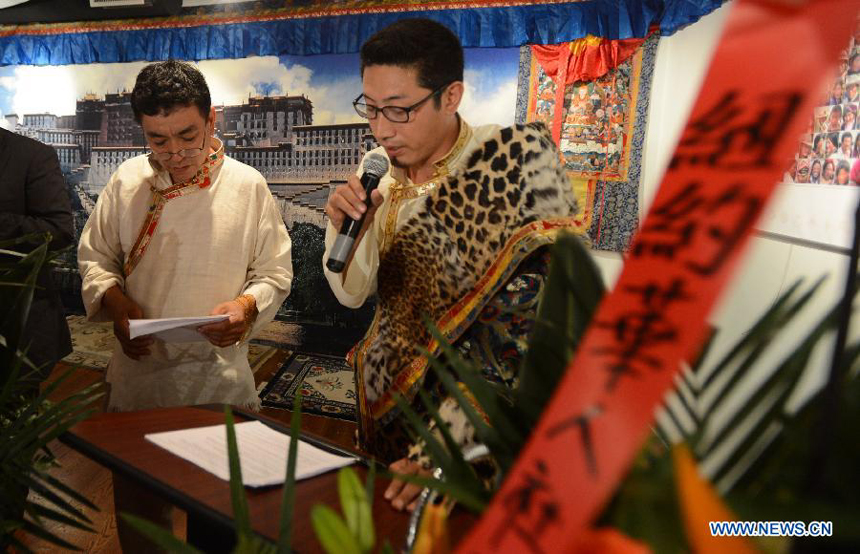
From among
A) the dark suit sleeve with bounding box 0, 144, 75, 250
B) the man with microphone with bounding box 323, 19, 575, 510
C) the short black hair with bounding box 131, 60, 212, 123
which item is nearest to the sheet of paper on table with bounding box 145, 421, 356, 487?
the man with microphone with bounding box 323, 19, 575, 510

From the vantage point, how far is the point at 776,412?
33cm

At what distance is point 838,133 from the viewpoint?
6.97 feet

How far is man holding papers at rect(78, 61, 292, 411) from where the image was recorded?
1733 mm

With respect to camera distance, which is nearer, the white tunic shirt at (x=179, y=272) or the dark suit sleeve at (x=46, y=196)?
the white tunic shirt at (x=179, y=272)

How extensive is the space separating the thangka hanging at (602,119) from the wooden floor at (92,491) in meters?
2.38

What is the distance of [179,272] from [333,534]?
1632mm

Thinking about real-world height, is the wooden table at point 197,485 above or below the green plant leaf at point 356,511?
below

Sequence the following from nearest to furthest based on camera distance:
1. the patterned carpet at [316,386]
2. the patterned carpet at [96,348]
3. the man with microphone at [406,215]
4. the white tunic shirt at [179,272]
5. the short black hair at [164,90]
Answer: the man with microphone at [406,215]
the short black hair at [164,90]
the white tunic shirt at [179,272]
the patterned carpet at [316,386]
the patterned carpet at [96,348]

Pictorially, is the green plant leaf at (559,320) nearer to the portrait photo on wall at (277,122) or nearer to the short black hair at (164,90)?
the short black hair at (164,90)

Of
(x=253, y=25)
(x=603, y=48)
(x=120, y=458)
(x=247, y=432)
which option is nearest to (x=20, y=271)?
(x=120, y=458)

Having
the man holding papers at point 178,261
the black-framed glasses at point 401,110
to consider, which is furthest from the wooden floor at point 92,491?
the black-framed glasses at point 401,110

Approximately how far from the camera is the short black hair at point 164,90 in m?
1.65

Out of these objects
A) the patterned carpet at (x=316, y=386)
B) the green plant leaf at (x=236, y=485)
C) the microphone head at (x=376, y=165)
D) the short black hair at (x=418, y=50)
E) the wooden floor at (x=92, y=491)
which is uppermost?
the short black hair at (x=418, y=50)

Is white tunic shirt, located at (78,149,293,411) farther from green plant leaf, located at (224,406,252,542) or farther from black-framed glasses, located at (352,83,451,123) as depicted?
green plant leaf, located at (224,406,252,542)
